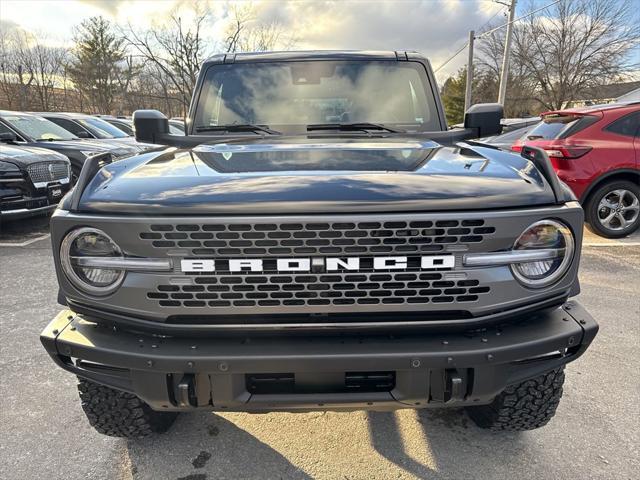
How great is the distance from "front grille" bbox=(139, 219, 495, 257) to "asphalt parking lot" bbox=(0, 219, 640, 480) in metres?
1.16

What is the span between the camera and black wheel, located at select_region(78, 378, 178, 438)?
2.01 m

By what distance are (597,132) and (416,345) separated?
5866 millimetres

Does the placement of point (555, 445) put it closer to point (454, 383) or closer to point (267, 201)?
point (454, 383)

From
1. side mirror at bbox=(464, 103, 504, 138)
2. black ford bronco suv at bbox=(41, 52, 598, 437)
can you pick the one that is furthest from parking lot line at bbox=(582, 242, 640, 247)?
black ford bronco suv at bbox=(41, 52, 598, 437)

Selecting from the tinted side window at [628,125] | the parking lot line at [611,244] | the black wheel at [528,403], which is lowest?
the parking lot line at [611,244]

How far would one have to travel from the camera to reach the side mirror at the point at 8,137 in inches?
310

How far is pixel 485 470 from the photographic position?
2113mm

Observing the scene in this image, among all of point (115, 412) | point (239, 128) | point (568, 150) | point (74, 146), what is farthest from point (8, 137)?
point (568, 150)

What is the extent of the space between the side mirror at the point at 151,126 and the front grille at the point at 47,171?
14.8 feet

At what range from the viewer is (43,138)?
8.63 m

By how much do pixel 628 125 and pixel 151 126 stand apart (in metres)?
6.17

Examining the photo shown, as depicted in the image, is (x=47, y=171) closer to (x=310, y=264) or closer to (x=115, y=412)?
(x=115, y=412)

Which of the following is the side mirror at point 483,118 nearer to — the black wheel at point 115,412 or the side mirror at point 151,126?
the side mirror at point 151,126

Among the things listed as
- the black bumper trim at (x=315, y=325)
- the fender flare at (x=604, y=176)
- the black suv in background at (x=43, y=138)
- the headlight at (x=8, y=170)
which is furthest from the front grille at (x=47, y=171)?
the fender flare at (x=604, y=176)
